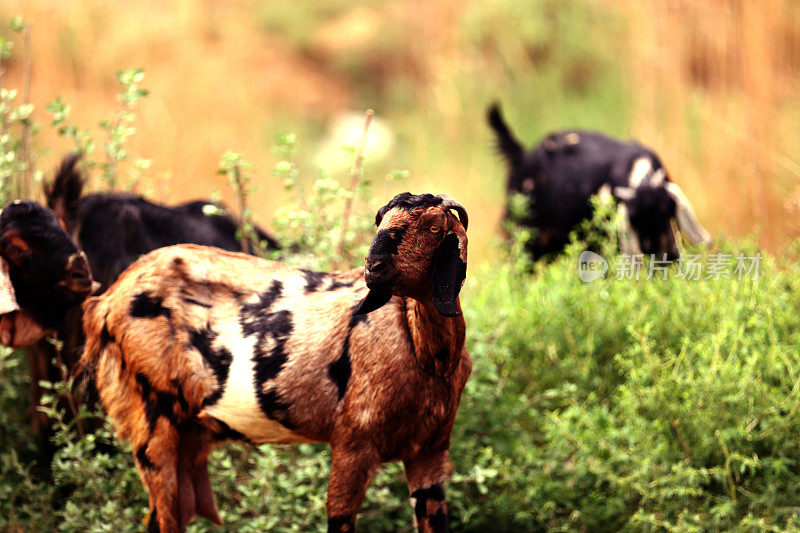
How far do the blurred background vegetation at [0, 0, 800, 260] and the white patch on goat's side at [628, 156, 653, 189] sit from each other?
1.36 m

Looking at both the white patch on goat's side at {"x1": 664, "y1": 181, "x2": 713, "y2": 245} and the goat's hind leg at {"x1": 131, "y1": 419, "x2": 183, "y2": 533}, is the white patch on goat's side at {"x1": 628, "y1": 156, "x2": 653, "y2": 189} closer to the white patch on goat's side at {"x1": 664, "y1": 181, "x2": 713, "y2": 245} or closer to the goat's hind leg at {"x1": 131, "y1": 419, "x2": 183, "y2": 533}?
the white patch on goat's side at {"x1": 664, "y1": 181, "x2": 713, "y2": 245}

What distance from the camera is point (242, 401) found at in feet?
9.20

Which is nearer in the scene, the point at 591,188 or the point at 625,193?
the point at 625,193

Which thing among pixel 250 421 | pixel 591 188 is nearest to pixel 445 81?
pixel 591 188

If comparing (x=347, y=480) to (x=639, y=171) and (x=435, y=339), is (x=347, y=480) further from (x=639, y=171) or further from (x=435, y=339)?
(x=639, y=171)

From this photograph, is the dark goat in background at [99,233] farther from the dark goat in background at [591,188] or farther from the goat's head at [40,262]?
the dark goat in background at [591,188]

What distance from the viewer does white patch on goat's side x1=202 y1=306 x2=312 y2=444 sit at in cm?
280

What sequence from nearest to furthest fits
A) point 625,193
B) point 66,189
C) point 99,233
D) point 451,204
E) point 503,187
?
point 451,204 → point 66,189 → point 99,233 → point 625,193 → point 503,187

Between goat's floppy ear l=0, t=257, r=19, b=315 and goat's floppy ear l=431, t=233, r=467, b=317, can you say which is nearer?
goat's floppy ear l=431, t=233, r=467, b=317

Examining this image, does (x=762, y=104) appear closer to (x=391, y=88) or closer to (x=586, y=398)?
(x=586, y=398)

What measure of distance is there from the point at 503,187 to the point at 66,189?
16.5ft
